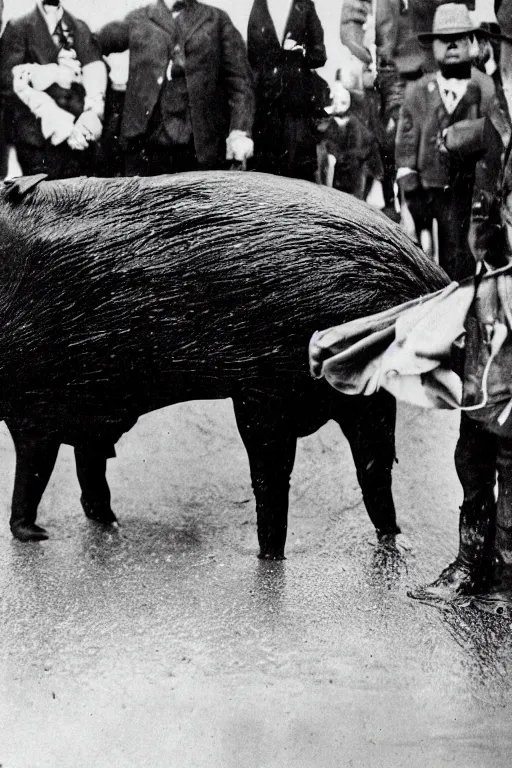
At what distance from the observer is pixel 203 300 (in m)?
4.13

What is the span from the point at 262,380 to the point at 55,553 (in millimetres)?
1161

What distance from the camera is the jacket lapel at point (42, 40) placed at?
19.6 ft

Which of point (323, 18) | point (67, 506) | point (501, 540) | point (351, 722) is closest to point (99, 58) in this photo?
point (323, 18)

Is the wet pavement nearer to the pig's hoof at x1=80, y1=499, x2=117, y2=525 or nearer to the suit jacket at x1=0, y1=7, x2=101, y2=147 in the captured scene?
the pig's hoof at x1=80, y1=499, x2=117, y2=525

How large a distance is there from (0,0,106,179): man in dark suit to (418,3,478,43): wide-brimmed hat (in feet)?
6.06

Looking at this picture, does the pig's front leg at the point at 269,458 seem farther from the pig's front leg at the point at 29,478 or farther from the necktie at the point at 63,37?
the necktie at the point at 63,37

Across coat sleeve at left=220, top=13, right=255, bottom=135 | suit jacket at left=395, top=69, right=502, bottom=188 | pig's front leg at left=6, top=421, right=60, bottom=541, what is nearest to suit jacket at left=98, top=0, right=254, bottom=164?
coat sleeve at left=220, top=13, right=255, bottom=135

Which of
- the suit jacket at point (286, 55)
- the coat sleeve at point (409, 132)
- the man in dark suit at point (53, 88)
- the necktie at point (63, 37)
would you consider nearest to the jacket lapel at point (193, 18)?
the suit jacket at point (286, 55)

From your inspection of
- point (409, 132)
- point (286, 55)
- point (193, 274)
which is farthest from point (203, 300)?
point (286, 55)

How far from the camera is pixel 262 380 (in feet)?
13.7

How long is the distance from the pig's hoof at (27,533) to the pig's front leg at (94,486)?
26 cm

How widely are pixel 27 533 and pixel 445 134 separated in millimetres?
2607

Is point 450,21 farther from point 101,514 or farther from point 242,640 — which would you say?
point 242,640

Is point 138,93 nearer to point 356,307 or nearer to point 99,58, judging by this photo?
point 99,58
